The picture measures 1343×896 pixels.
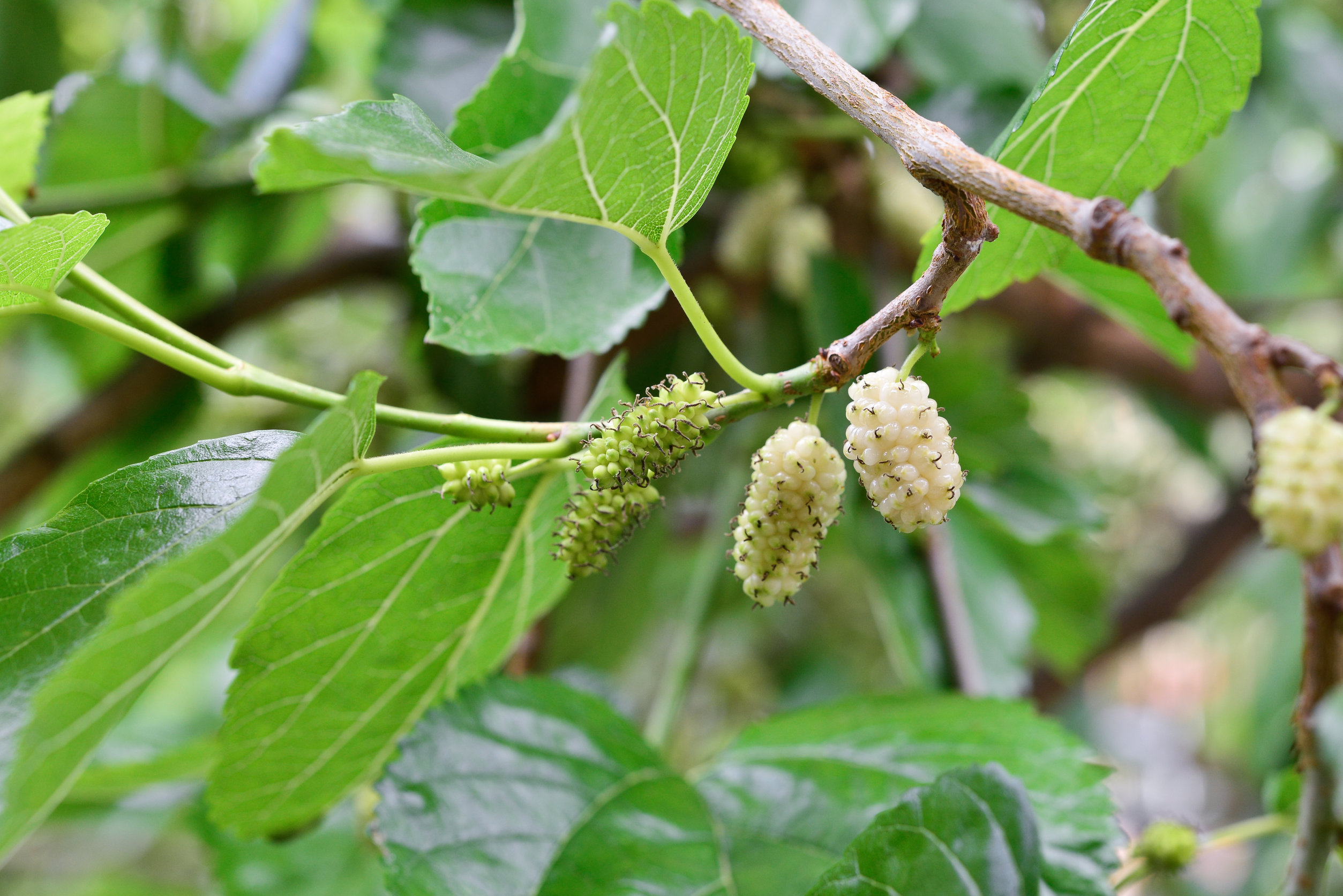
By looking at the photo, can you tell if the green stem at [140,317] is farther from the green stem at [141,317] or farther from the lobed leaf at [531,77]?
the lobed leaf at [531,77]

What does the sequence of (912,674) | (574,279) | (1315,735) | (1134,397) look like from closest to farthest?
(1315,735), (574,279), (912,674), (1134,397)

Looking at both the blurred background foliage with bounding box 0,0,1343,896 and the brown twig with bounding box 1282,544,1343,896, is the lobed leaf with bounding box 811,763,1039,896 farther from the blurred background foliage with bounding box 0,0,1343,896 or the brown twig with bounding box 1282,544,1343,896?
the blurred background foliage with bounding box 0,0,1343,896

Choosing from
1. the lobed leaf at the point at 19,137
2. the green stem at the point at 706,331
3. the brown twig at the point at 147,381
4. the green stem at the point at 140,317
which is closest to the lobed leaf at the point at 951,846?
the green stem at the point at 706,331

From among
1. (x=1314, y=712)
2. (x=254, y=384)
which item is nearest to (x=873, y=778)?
(x=1314, y=712)

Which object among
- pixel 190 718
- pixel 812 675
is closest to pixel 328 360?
pixel 190 718

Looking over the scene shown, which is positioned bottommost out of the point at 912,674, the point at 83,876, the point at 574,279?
the point at 83,876

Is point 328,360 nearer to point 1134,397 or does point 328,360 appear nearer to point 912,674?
point 912,674

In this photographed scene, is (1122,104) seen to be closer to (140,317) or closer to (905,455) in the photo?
(905,455)
